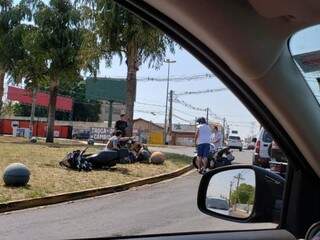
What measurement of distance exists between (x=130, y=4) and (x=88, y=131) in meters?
52.8

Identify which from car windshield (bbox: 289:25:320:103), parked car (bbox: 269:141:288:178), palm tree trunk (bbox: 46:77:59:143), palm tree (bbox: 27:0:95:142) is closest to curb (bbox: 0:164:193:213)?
parked car (bbox: 269:141:288:178)

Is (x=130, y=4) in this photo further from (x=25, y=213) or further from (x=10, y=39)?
(x=10, y=39)

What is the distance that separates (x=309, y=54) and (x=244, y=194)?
63 cm

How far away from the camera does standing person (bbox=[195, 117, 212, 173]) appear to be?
15484mm

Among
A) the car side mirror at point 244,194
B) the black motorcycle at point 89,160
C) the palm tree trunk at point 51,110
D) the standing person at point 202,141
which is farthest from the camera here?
the palm tree trunk at point 51,110

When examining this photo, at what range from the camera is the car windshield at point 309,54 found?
234cm

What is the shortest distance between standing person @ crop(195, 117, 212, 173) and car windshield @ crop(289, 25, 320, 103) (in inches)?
492

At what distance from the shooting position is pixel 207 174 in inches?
105

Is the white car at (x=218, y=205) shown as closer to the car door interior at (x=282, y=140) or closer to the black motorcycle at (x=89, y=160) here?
the car door interior at (x=282, y=140)

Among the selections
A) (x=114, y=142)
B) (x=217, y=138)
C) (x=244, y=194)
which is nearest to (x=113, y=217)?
(x=114, y=142)

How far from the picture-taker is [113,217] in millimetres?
9578

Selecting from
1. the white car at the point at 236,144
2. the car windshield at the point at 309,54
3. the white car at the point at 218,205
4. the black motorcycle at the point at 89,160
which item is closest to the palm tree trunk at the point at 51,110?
the white car at the point at 236,144

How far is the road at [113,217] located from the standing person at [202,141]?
2046mm

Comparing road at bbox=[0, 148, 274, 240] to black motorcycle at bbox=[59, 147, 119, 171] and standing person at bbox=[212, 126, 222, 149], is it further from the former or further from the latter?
standing person at bbox=[212, 126, 222, 149]
